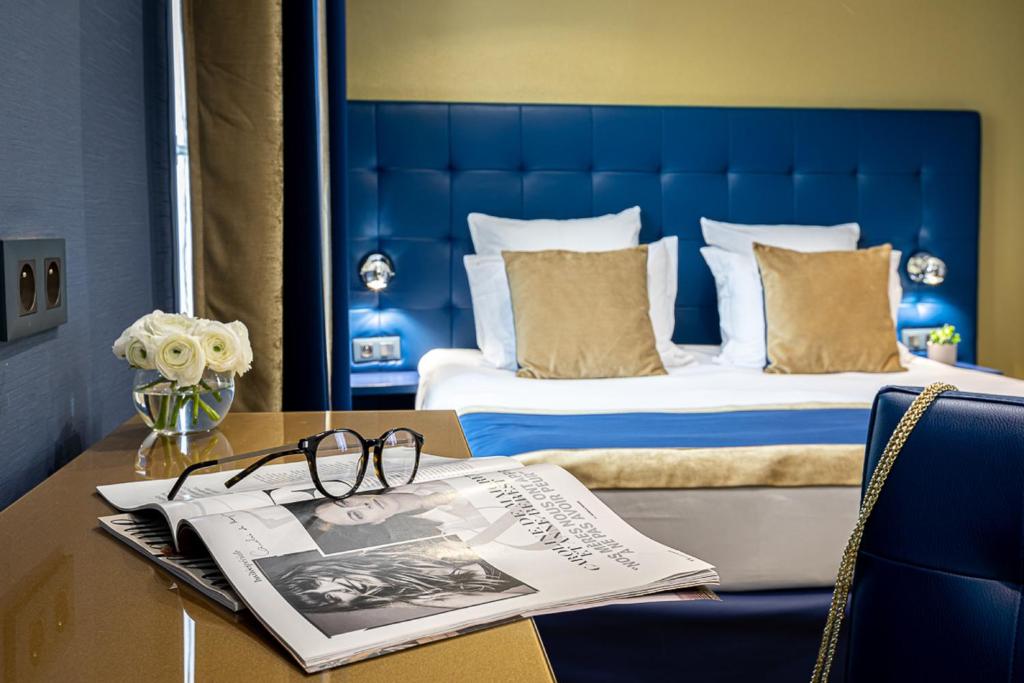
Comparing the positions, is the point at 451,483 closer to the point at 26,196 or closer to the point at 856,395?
the point at 26,196

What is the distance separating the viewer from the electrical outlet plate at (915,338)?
3.80 m

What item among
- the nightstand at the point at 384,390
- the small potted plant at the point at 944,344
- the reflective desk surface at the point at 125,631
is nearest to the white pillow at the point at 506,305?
the nightstand at the point at 384,390

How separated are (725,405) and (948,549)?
5.56ft

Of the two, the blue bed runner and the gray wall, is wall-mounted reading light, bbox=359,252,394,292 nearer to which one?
the blue bed runner

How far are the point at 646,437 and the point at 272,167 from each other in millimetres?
1005

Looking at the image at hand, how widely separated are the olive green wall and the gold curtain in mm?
1923

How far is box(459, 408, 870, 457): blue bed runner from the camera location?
2.12m

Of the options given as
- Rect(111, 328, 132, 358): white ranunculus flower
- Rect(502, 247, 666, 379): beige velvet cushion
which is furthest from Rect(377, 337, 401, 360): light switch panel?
Rect(111, 328, 132, 358): white ranunculus flower

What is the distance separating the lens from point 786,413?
8.07ft

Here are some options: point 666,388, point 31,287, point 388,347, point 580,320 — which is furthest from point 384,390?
point 31,287

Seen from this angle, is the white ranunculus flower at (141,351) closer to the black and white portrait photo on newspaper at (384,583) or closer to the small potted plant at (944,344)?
the black and white portrait photo on newspaper at (384,583)

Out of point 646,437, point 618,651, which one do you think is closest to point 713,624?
point 618,651

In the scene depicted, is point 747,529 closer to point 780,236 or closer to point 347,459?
point 347,459

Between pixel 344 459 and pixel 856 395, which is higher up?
pixel 344 459
